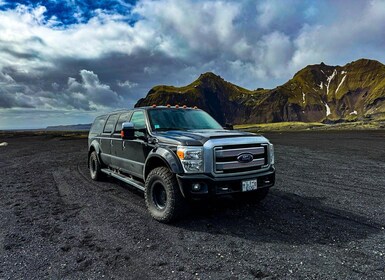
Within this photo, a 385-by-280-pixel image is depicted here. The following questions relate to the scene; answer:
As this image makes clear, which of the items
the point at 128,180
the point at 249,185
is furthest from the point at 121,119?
the point at 249,185

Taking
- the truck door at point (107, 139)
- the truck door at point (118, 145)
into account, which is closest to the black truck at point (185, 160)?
the truck door at point (118, 145)

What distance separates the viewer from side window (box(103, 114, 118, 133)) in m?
7.72

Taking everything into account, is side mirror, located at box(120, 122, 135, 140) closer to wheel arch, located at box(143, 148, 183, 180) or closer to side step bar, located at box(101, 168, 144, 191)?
wheel arch, located at box(143, 148, 183, 180)

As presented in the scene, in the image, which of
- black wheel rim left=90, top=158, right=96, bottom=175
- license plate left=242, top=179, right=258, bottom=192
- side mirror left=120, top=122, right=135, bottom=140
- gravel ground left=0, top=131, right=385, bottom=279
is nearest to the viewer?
gravel ground left=0, top=131, right=385, bottom=279

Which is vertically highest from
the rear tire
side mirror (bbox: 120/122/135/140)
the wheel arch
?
side mirror (bbox: 120/122/135/140)

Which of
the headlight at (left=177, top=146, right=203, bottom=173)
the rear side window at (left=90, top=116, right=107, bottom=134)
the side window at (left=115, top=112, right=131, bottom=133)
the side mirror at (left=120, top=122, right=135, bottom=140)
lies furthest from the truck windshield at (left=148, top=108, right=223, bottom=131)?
the rear side window at (left=90, top=116, right=107, bottom=134)

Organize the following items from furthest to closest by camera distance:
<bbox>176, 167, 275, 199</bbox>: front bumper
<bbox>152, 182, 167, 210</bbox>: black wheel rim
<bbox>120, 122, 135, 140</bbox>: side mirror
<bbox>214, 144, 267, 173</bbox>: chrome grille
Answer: <bbox>120, 122, 135, 140</bbox>: side mirror
<bbox>152, 182, 167, 210</bbox>: black wheel rim
<bbox>214, 144, 267, 173</bbox>: chrome grille
<bbox>176, 167, 275, 199</bbox>: front bumper

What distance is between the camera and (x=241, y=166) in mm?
5035

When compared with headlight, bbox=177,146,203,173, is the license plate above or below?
below

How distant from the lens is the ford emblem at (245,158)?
4978mm

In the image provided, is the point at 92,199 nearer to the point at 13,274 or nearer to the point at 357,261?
the point at 13,274

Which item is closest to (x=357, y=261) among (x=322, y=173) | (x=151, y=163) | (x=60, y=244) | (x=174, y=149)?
(x=174, y=149)

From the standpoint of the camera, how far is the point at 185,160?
4.79 m

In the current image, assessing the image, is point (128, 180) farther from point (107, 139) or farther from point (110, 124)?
point (110, 124)
